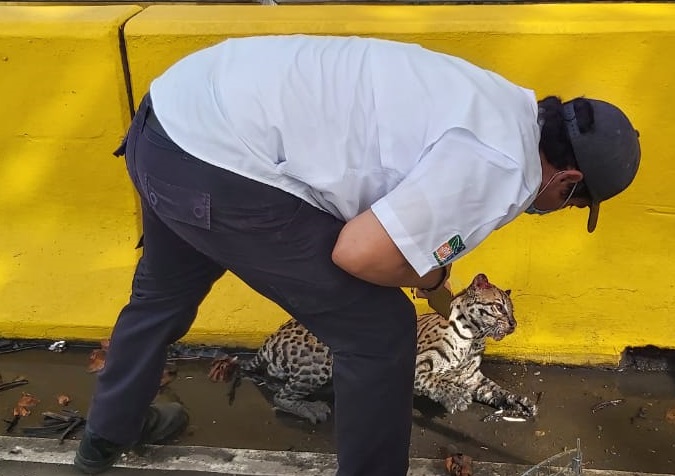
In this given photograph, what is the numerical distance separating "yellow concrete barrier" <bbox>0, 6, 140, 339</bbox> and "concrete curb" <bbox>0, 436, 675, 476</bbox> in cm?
85

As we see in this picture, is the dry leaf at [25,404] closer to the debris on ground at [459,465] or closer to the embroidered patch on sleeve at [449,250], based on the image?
the debris on ground at [459,465]

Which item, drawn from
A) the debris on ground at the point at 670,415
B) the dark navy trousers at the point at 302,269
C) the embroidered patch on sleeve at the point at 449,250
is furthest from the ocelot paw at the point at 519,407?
the embroidered patch on sleeve at the point at 449,250

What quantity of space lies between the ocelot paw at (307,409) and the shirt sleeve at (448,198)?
1624 millimetres

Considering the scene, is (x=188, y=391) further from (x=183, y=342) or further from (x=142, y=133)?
(x=142, y=133)

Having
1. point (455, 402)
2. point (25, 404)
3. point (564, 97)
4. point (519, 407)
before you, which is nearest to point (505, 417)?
point (519, 407)

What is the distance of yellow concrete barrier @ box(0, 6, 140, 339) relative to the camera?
3850 mm

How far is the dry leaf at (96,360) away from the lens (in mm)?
4000

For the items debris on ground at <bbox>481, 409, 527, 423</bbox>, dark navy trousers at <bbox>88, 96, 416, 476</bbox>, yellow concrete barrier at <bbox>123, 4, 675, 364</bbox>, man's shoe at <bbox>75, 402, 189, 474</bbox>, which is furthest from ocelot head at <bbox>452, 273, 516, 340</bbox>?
man's shoe at <bbox>75, 402, 189, 474</bbox>

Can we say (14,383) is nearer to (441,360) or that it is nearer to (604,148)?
(441,360)

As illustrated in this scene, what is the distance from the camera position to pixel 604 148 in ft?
7.63

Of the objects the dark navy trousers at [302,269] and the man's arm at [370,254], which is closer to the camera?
the man's arm at [370,254]

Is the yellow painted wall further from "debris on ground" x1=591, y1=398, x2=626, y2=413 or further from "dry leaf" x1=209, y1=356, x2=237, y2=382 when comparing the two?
"debris on ground" x1=591, y1=398, x2=626, y2=413

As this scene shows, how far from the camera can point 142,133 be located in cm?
254

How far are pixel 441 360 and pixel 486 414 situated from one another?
12.6 inches
